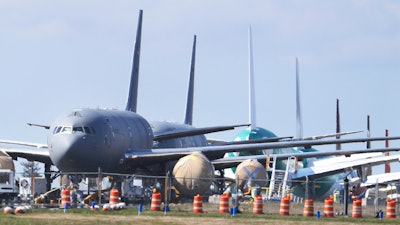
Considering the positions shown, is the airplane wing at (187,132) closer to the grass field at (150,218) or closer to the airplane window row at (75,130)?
the airplane window row at (75,130)

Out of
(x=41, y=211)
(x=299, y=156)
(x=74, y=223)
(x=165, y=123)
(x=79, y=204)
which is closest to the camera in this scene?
(x=74, y=223)

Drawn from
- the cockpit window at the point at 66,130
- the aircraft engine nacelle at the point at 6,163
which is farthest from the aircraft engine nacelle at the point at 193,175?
the aircraft engine nacelle at the point at 6,163

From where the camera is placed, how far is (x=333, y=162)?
8094 cm

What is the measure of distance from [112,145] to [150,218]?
2162 cm

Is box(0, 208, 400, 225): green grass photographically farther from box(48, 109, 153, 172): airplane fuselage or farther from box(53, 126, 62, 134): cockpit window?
box(53, 126, 62, 134): cockpit window

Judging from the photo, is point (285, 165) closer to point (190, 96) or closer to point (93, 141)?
point (190, 96)

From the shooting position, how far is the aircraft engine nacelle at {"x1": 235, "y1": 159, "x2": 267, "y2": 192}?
201 feet

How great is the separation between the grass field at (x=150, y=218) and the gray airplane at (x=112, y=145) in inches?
537

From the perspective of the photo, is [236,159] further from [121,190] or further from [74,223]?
[74,223]

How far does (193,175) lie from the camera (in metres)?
58.3

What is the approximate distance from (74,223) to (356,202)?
1469 centimetres

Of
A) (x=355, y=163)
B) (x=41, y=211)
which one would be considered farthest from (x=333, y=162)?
(x=41, y=211)

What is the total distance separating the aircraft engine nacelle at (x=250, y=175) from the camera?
61338 millimetres

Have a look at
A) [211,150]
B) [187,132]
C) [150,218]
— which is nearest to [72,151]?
[211,150]
